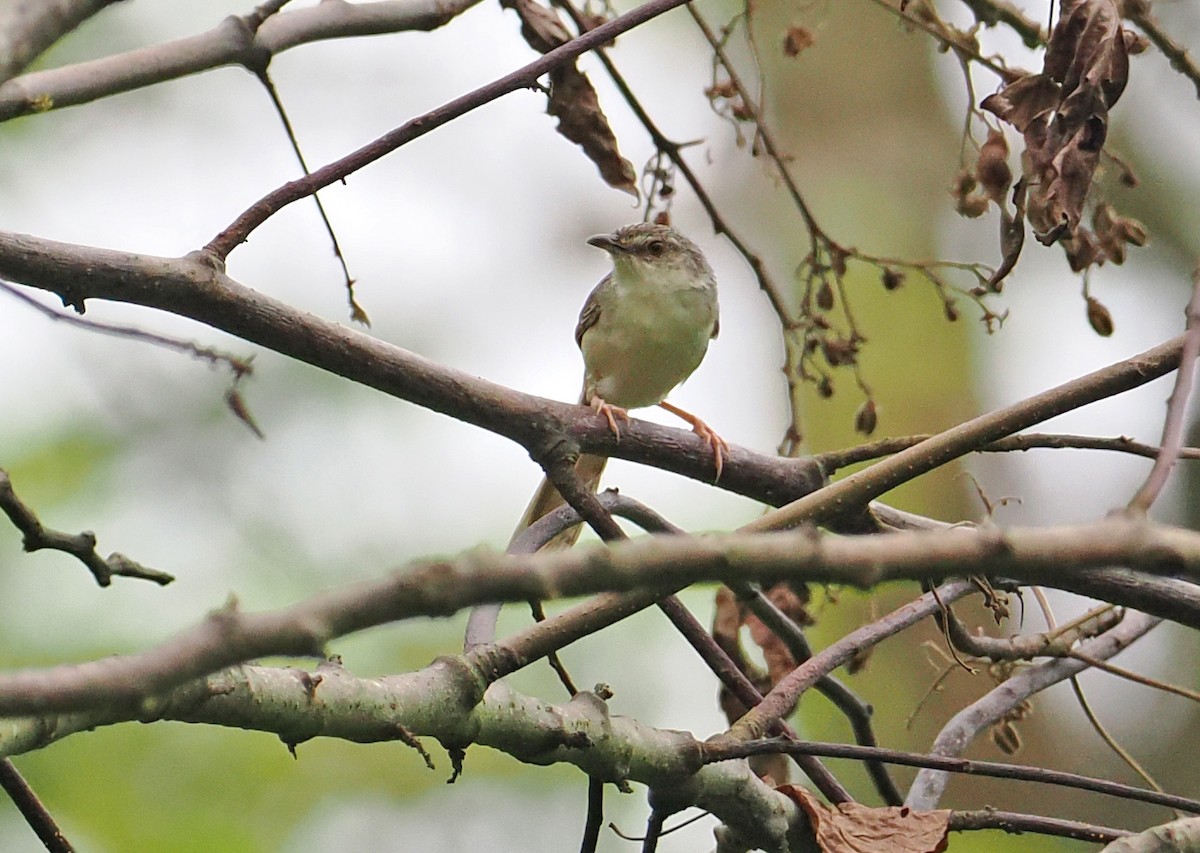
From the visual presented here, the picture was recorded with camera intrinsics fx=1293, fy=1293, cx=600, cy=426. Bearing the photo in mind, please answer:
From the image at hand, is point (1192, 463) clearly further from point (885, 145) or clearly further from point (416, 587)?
point (416, 587)

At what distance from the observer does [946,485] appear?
26.3 feet

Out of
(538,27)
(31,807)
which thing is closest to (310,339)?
(31,807)

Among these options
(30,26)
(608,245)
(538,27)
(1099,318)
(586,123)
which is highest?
(608,245)

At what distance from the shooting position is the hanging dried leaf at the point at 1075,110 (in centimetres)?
248

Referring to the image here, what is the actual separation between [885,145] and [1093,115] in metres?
7.56

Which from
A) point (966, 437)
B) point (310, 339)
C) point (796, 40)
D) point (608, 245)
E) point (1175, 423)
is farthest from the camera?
point (608, 245)

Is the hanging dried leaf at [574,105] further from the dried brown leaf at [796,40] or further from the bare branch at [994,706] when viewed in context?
the bare branch at [994,706]

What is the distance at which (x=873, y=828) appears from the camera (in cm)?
231

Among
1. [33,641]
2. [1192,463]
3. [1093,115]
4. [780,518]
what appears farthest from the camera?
[1192,463]

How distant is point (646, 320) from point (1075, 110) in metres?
2.83

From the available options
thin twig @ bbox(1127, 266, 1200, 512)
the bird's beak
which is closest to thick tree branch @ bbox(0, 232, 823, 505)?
thin twig @ bbox(1127, 266, 1200, 512)

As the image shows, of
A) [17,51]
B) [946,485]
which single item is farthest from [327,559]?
[17,51]

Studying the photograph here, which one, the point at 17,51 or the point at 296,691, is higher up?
the point at 17,51

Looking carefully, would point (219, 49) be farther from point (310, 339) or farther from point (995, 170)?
point (995, 170)
